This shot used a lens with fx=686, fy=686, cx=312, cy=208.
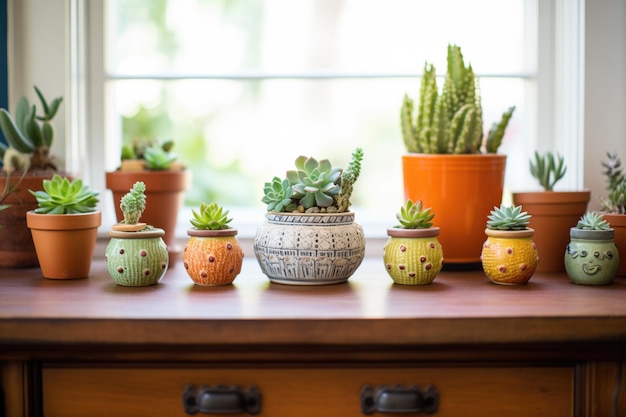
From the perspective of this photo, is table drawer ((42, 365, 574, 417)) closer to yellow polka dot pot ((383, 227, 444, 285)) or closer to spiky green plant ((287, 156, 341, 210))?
yellow polka dot pot ((383, 227, 444, 285))

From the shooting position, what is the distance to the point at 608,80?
5.31ft

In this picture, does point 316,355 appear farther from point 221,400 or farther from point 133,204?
point 133,204


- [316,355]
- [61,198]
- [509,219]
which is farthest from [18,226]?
[509,219]

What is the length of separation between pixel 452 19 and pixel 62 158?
1035 millimetres

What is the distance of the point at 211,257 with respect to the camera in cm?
128

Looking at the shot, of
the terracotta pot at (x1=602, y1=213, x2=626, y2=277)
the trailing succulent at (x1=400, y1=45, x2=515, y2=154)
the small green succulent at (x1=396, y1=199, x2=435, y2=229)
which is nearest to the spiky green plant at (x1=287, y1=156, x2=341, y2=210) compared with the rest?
the small green succulent at (x1=396, y1=199, x2=435, y2=229)

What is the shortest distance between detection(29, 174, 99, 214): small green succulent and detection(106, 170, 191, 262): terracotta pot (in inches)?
5.1

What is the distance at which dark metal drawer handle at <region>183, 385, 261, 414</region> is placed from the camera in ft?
3.48

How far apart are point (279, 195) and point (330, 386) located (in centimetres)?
40

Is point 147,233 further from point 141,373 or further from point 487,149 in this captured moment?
point 487,149

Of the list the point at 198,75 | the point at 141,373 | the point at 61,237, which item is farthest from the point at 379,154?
the point at 141,373

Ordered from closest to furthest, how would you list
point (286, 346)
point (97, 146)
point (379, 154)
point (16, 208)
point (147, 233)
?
point (286, 346) → point (147, 233) → point (16, 208) → point (97, 146) → point (379, 154)

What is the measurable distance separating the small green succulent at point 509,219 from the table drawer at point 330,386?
0.31m

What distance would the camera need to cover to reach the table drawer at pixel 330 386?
108 cm
